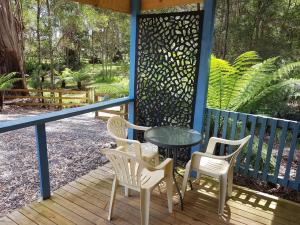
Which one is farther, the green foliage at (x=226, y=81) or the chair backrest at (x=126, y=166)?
the green foliage at (x=226, y=81)

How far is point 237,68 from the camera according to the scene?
3.21 m

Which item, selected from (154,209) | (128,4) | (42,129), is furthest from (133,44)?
(154,209)

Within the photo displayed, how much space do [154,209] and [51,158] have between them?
237 cm

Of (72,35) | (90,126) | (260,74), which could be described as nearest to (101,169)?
(260,74)

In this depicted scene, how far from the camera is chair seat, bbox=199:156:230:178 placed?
80.6 inches

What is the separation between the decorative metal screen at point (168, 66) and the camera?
2553mm

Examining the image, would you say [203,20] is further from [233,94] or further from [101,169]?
[101,169]

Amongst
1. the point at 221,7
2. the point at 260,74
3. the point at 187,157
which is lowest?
the point at 187,157

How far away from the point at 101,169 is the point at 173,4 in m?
2.10

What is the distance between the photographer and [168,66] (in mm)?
2762

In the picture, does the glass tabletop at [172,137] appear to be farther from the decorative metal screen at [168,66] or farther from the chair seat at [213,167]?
the decorative metal screen at [168,66]

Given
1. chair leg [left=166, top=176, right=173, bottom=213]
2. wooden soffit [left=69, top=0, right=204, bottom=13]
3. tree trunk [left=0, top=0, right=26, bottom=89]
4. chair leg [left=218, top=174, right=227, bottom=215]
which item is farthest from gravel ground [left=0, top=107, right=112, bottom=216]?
tree trunk [left=0, top=0, right=26, bottom=89]

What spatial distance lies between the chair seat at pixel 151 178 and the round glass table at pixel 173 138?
0.23 meters

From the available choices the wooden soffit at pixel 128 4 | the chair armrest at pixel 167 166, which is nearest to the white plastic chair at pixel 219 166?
the chair armrest at pixel 167 166
